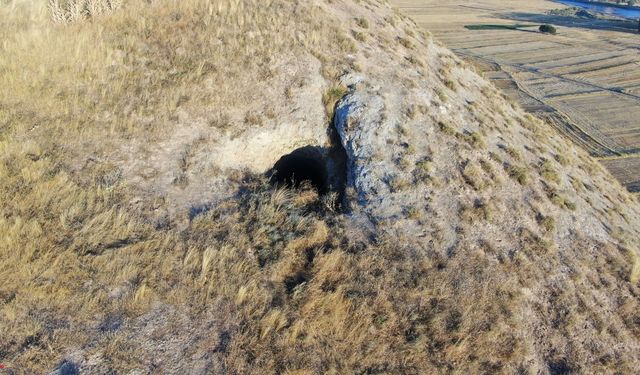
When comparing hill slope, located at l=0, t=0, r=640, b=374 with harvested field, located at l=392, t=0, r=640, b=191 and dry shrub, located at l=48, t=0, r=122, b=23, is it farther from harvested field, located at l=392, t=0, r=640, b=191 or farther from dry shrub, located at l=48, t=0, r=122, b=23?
harvested field, located at l=392, t=0, r=640, b=191

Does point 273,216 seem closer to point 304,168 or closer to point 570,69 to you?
point 304,168

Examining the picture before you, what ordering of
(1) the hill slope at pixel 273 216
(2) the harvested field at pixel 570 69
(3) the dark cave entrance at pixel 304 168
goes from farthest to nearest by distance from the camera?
(2) the harvested field at pixel 570 69, (3) the dark cave entrance at pixel 304 168, (1) the hill slope at pixel 273 216

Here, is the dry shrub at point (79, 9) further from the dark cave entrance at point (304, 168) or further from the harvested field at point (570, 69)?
the harvested field at point (570, 69)

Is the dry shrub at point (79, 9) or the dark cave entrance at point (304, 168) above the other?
the dry shrub at point (79, 9)

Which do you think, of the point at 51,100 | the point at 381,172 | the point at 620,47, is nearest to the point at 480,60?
the point at 620,47

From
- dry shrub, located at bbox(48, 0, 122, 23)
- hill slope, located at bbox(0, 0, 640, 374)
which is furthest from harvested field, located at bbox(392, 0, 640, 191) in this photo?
dry shrub, located at bbox(48, 0, 122, 23)

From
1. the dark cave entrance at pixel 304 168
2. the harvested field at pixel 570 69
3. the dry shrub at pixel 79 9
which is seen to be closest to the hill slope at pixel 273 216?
the dark cave entrance at pixel 304 168
